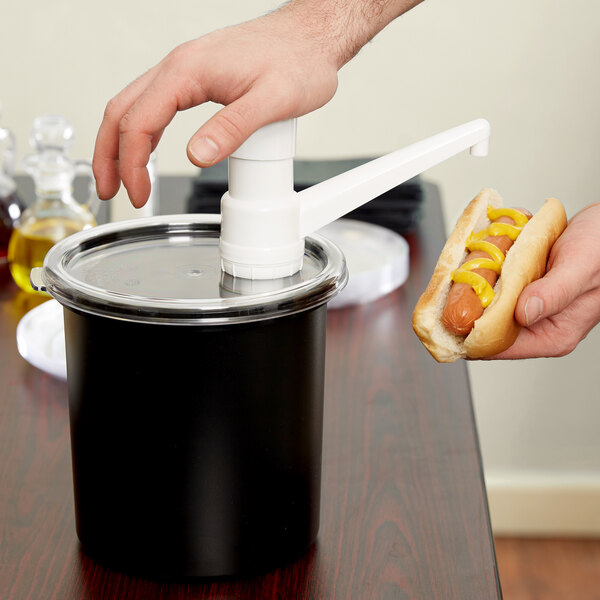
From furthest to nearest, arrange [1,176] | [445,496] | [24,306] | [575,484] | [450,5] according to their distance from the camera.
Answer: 1. [575,484]
2. [450,5]
3. [1,176]
4. [24,306]
5. [445,496]

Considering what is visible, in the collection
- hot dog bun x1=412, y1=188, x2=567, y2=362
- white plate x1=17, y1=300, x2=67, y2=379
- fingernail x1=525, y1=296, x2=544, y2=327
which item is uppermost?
fingernail x1=525, y1=296, x2=544, y2=327

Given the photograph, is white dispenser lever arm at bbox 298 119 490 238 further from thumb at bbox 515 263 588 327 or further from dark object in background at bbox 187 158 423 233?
dark object in background at bbox 187 158 423 233

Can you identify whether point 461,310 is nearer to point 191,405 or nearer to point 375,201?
point 191,405

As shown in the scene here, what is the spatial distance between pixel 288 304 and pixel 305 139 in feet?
6.64

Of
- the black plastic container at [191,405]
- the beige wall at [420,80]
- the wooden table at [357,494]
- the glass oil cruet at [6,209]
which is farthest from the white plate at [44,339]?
the beige wall at [420,80]

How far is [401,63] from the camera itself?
2.52 meters

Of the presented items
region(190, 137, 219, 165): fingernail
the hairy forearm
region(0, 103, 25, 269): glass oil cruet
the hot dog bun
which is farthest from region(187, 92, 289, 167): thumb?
region(0, 103, 25, 269): glass oil cruet

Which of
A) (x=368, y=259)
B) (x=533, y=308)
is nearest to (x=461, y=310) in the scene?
(x=533, y=308)

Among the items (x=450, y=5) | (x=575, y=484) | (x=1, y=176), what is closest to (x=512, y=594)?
(x=575, y=484)

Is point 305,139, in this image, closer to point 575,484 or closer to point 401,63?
point 401,63

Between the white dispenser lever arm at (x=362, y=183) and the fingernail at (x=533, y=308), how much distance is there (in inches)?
9.2

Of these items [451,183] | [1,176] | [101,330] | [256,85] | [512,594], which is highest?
[256,85]

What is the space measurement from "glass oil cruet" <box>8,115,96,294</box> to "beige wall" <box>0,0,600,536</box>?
121cm

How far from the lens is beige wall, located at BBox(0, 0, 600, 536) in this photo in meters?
2.47
